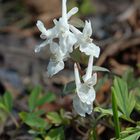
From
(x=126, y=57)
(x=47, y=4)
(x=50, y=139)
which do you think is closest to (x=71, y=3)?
(x=47, y=4)

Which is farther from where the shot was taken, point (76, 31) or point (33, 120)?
point (33, 120)

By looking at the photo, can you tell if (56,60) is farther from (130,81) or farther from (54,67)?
(130,81)

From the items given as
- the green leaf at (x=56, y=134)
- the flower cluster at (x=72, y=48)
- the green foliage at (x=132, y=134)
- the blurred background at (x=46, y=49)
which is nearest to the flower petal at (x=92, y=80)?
the flower cluster at (x=72, y=48)

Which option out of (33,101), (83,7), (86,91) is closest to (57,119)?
(33,101)

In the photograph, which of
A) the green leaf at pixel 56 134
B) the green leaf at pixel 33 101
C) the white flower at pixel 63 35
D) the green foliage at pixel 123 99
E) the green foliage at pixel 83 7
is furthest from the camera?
the green foliage at pixel 83 7

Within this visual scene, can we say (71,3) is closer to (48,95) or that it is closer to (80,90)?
(48,95)

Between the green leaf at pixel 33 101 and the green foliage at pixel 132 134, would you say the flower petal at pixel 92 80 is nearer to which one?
the green foliage at pixel 132 134
